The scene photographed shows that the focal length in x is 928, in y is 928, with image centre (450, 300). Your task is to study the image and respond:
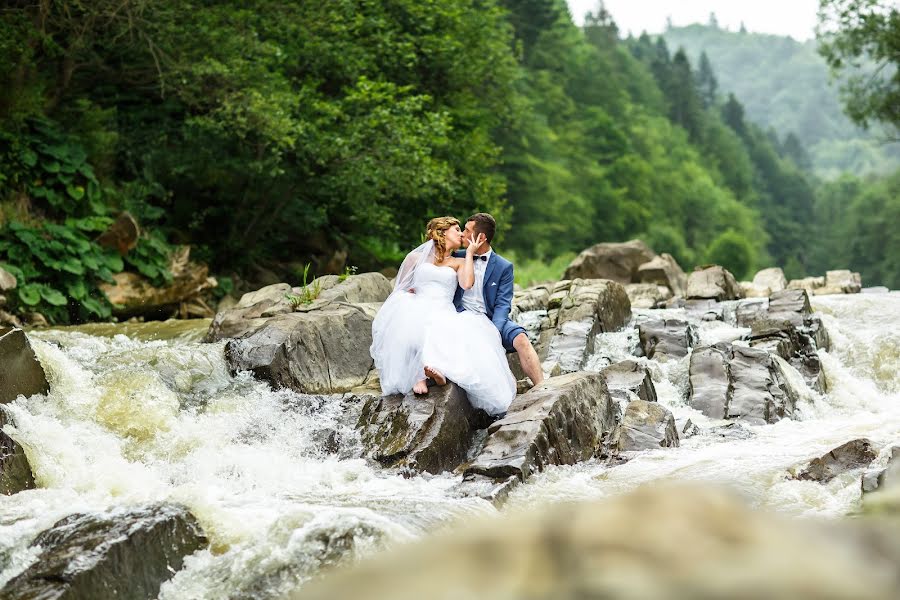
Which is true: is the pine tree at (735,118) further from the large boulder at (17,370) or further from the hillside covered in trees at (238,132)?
the large boulder at (17,370)

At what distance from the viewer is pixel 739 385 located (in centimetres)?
1112

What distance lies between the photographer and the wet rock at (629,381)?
1038cm

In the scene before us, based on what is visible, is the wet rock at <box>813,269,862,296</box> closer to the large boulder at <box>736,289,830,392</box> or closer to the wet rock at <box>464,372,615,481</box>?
the large boulder at <box>736,289,830,392</box>

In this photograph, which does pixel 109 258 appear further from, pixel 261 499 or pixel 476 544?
pixel 476 544

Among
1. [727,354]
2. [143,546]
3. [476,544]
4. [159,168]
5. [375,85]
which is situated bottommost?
[727,354]

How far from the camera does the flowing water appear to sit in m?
5.13

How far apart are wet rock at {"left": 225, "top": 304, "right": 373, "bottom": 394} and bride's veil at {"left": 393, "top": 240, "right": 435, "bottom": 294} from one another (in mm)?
1990

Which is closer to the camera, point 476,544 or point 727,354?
point 476,544

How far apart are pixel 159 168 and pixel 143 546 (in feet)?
60.1

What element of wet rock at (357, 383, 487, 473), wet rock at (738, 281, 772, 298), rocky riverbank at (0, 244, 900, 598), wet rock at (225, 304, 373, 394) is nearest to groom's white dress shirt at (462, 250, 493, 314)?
rocky riverbank at (0, 244, 900, 598)

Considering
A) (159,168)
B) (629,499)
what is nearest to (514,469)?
(629,499)

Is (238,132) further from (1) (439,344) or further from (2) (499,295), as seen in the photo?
(1) (439,344)

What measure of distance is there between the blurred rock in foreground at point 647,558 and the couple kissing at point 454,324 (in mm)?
6656

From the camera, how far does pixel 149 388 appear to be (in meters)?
9.40
